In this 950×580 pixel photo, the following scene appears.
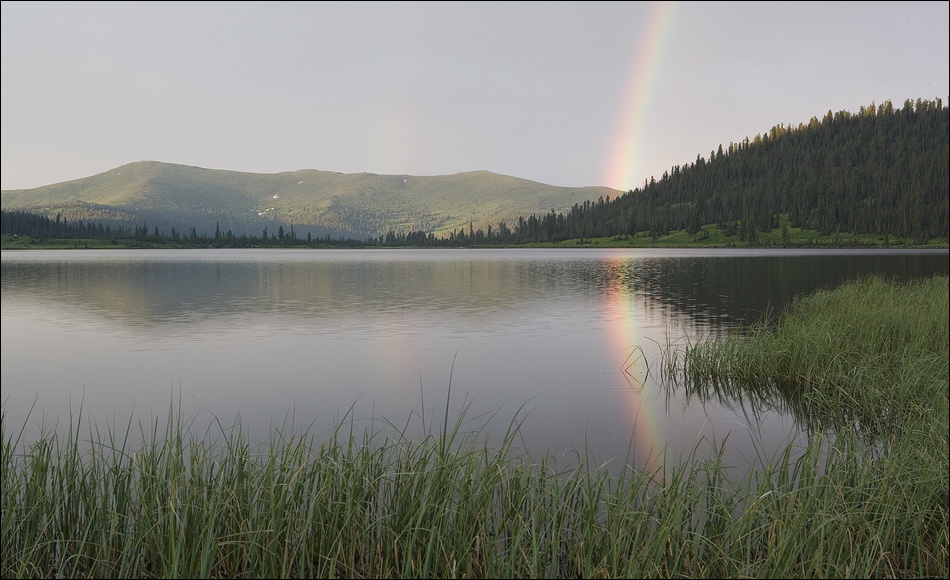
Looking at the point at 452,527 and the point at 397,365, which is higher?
the point at 452,527

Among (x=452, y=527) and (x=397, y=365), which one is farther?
(x=397, y=365)

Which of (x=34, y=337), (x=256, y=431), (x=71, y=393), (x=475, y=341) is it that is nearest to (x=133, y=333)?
(x=34, y=337)

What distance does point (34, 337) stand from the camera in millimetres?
37281

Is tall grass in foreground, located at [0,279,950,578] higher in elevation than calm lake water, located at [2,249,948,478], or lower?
higher

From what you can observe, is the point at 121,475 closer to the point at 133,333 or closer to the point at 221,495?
the point at 221,495

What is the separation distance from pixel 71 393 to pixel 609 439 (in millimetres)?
18632

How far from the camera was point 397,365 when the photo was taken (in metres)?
29.2

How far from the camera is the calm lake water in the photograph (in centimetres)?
1811

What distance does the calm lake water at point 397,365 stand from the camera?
713 inches

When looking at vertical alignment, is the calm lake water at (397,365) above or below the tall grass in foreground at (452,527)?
below

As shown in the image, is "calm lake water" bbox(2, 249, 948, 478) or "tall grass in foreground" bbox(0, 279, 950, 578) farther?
"calm lake water" bbox(2, 249, 948, 478)

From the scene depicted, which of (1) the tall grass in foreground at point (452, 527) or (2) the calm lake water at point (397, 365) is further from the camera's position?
(2) the calm lake water at point (397, 365)

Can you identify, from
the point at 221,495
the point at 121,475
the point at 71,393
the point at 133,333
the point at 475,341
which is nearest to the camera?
the point at 221,495

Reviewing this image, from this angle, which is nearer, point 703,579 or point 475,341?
point 703,579
